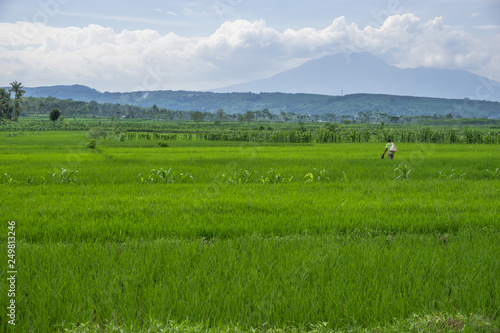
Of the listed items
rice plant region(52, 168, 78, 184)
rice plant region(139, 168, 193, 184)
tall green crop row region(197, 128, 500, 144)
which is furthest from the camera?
tall green crop row region(197, 128, 500, 144)

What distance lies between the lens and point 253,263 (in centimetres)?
518

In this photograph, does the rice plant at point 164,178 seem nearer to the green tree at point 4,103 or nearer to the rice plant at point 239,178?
the rice plant at point 239,178

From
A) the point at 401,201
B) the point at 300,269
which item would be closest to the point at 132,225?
the point at 300,269

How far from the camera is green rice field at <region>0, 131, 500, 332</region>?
12.7ft

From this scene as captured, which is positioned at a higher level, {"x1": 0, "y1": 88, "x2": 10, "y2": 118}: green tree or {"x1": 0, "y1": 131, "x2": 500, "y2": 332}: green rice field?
{"x1": 0, "y1": 88, "x2": 10, "y2": 118}: green tree

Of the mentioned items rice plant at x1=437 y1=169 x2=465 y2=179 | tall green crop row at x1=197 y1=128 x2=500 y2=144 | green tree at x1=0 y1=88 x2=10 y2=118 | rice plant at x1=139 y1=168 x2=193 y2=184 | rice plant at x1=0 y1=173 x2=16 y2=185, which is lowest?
rice plant at x1=0 y1=173 x2=16 y2=185

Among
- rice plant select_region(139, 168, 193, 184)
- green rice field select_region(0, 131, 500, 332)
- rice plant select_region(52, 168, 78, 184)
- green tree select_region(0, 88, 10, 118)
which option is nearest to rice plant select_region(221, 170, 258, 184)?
rice plant select_region(139, 168, 193, 184)

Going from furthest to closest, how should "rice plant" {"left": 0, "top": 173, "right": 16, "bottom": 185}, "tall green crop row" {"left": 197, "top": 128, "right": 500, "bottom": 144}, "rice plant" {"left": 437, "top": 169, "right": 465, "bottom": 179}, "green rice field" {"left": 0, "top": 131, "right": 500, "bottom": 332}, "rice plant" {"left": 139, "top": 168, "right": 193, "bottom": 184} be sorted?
1. "tall green crop row" {"left": 197, "top": 128, "right": 500, "bottom": 144}
2. "rice plant" {"left": 437, "top": 169, "right": 465, "bottom": 179}
3. "rice plant" {"left": 139, "top": 168, "right": 193, "bottom": 184}
4. "rice plant" {"left": 0, "top": 173, "right": 16, "bottom": 185}
5. "green rice field" {"left": 0, "top": 131, "right": 500, "bottom": 332}

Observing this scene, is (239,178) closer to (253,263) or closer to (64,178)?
(64,178)

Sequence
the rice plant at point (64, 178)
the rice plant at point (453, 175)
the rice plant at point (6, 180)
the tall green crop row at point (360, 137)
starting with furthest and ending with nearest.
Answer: the tall green crop row at point (360, 137) < the rice plant at point (453, 175) < the rice plant at point (64, 178) < the rice plant at point (6, 180)

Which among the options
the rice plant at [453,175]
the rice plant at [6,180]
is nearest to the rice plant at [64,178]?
the rice plant at [6,180]

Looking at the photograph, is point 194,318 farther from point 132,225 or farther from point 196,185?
point 196,185

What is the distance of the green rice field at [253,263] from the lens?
3865mm

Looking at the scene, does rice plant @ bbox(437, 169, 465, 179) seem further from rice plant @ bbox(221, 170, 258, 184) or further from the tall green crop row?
the tall green crop row
